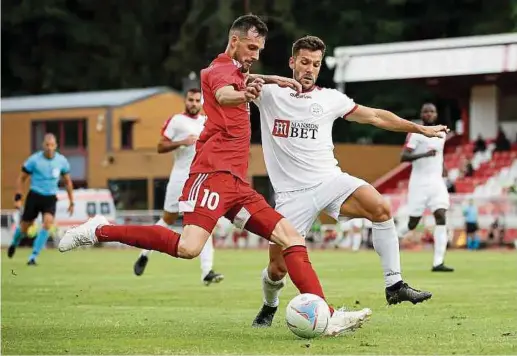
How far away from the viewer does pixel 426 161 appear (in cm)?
2019

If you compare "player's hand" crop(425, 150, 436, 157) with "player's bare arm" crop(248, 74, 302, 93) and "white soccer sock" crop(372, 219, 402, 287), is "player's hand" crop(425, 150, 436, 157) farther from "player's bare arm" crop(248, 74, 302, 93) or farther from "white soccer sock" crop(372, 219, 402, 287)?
"player's bare arm" crop(248, 74, 302, 93)

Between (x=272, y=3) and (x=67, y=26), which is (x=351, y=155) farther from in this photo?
(x=67, y=26)

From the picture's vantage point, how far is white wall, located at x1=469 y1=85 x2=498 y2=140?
151 feet

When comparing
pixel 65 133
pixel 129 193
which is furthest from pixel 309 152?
pixel 65 133

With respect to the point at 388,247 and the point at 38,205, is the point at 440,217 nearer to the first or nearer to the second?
the point at 38,205

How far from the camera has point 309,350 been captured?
8.77 m

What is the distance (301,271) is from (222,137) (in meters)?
1.16

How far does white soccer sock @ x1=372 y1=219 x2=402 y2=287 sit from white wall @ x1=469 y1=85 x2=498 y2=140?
117ft

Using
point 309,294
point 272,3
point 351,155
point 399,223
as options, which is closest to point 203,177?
point 309,294

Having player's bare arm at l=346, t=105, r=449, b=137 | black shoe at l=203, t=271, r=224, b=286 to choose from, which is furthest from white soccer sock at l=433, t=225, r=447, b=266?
player's bare arm at l=346, t=105, r=449, b=137

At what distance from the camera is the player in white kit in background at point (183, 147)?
16562mm

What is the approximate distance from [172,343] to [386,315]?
2.84 metres

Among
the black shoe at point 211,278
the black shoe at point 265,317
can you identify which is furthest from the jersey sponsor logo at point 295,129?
the black shoe at point 211,278

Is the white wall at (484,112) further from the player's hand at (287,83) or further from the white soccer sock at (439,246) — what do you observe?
the player's hand at (287,83)
